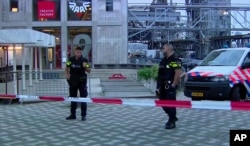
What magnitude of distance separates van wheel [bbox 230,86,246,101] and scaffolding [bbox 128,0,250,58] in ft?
148

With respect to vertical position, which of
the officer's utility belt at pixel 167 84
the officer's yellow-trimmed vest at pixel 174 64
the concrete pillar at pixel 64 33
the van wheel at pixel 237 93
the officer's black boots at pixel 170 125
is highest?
the concrete pillar at pixel 64 33

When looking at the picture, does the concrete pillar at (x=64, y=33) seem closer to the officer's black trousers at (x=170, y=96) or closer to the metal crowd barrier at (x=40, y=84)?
the metal crowd barrier at (x=40, y=84)

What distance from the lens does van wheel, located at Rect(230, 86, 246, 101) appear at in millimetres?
12375

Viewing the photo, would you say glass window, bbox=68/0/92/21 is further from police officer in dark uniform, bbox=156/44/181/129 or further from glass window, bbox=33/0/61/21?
police officer in dark uniform, bbox=156/44/181/129

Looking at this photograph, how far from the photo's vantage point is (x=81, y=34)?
A: 4516 centimetres

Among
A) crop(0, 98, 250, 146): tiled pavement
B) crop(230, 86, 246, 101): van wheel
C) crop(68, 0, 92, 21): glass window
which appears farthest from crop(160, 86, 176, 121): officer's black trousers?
crop(68, 0, 92, 21): glass window

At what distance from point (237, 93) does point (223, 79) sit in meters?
0.69

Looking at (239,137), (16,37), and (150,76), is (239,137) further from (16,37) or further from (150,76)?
(16,37)

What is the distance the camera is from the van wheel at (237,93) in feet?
40.6

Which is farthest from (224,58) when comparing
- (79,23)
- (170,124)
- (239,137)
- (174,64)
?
(79,23)

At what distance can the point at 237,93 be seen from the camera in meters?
12.5

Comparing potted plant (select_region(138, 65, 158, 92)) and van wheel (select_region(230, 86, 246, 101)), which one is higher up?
potted plant (select_region(138, 65, 158, 92))

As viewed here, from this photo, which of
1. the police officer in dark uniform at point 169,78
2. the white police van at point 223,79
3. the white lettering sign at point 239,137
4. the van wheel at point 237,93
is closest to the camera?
the white lettering sign at point 239,137

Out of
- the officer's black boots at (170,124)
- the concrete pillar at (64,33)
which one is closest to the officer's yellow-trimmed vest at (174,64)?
the officer's black boots at (170,124)
